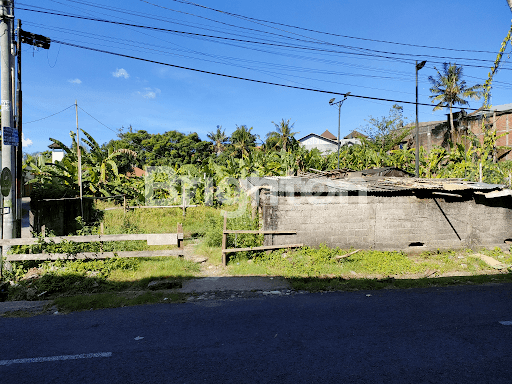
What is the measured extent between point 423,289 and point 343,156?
85.5ft

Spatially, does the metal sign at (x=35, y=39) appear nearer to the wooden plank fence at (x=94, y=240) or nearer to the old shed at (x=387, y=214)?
the wooden plank fence at (x=94, y=240)

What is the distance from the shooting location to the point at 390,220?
10.0 meters

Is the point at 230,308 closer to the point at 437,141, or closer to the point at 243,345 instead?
the point at 243,345

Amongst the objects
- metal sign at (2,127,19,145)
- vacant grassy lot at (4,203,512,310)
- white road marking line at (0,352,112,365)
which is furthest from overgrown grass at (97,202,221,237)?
white road marking line at (0,352,112,365)

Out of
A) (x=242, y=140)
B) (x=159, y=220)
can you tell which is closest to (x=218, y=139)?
(x=242, y=140)

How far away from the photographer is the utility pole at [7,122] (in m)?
7.58

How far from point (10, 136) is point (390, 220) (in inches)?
424

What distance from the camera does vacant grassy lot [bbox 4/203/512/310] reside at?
6.88 metres

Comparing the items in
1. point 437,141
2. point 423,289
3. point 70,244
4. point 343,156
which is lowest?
point 423,289

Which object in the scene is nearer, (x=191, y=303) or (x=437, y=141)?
(x=191, y=303)

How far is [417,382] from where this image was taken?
3.53 metres

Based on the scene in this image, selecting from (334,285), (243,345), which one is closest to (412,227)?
(334,285)

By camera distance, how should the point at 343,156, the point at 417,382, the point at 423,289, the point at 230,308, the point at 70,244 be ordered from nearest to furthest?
the point at 417,382, the point at 230,308, the point at 423,289, the point at 70,244, the point at 343,156

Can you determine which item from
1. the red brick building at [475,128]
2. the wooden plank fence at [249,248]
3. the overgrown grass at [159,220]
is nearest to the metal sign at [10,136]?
the overgrown grass at [159,220]
